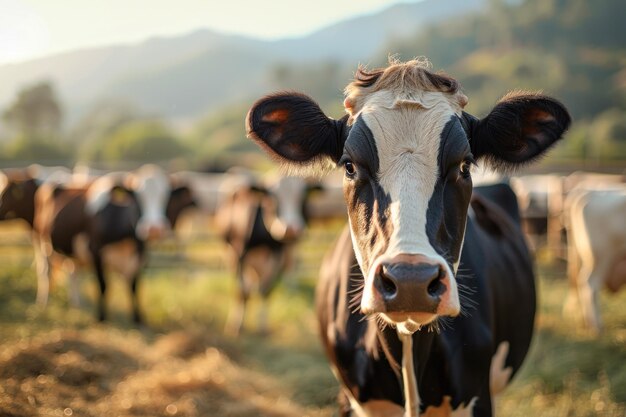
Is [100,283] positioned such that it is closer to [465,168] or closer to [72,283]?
[72,283]

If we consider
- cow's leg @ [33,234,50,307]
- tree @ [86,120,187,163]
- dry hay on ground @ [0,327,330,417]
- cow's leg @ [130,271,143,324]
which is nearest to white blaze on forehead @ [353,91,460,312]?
dry hay on ground @ [0,327,330,417]

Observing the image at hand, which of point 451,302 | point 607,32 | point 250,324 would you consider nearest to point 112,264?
point 250,324

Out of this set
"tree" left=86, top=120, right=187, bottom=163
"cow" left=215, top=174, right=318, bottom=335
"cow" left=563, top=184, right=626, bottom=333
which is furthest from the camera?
"tree" left=86, top=120, right=187, bottom=163

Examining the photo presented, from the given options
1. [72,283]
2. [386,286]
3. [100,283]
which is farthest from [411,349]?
[72,283]

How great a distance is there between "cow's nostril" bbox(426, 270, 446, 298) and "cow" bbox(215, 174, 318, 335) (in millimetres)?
6200

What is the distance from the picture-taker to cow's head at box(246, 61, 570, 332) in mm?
2012

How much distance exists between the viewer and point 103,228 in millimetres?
8711

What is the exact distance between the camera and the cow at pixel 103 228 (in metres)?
8.71

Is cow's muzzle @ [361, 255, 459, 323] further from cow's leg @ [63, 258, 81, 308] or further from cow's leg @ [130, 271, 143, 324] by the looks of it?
cow's leg @ [63, 258, 81, 308]

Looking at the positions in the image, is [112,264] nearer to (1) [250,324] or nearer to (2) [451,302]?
(1) [250,324]

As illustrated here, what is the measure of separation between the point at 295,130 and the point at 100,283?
21.4ft

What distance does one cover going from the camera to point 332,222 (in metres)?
16.1

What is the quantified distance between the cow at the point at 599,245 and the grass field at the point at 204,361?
1.15 feet

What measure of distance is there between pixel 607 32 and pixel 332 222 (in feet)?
149
